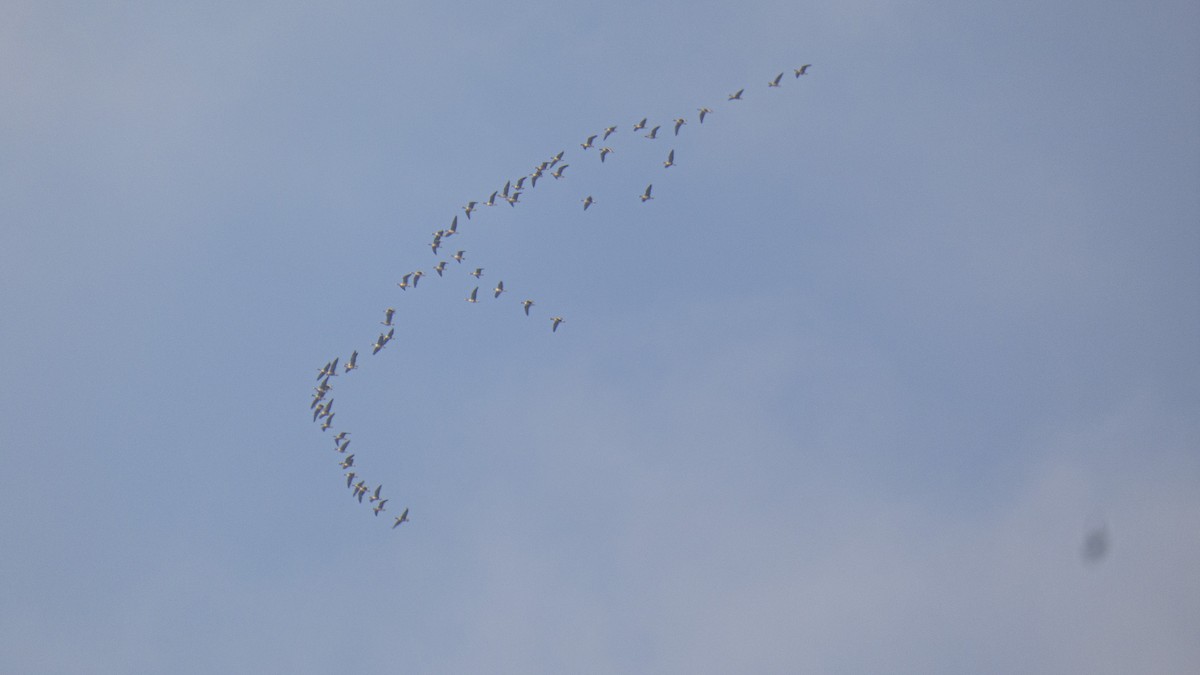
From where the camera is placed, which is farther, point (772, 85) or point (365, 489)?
point (365, 489)

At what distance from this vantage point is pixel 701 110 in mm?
147125

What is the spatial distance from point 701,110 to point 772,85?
22.7 feet

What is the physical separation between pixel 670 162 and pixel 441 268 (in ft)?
64.6

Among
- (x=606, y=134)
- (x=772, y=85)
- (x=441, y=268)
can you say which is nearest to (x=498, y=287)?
(x=441, y=268)

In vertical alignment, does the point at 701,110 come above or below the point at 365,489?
above

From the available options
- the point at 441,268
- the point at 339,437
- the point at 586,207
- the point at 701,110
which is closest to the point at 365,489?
the point at 339,437

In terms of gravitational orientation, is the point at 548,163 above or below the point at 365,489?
above

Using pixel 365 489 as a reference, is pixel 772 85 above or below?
above

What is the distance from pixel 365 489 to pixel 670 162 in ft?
115

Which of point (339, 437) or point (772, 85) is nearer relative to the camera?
point (772, 85)

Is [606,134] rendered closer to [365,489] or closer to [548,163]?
[548,163]

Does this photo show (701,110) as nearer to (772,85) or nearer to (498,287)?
(772,85)

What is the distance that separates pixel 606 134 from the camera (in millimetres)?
147875

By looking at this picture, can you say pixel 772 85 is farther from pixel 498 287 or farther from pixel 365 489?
pixel 365 489
